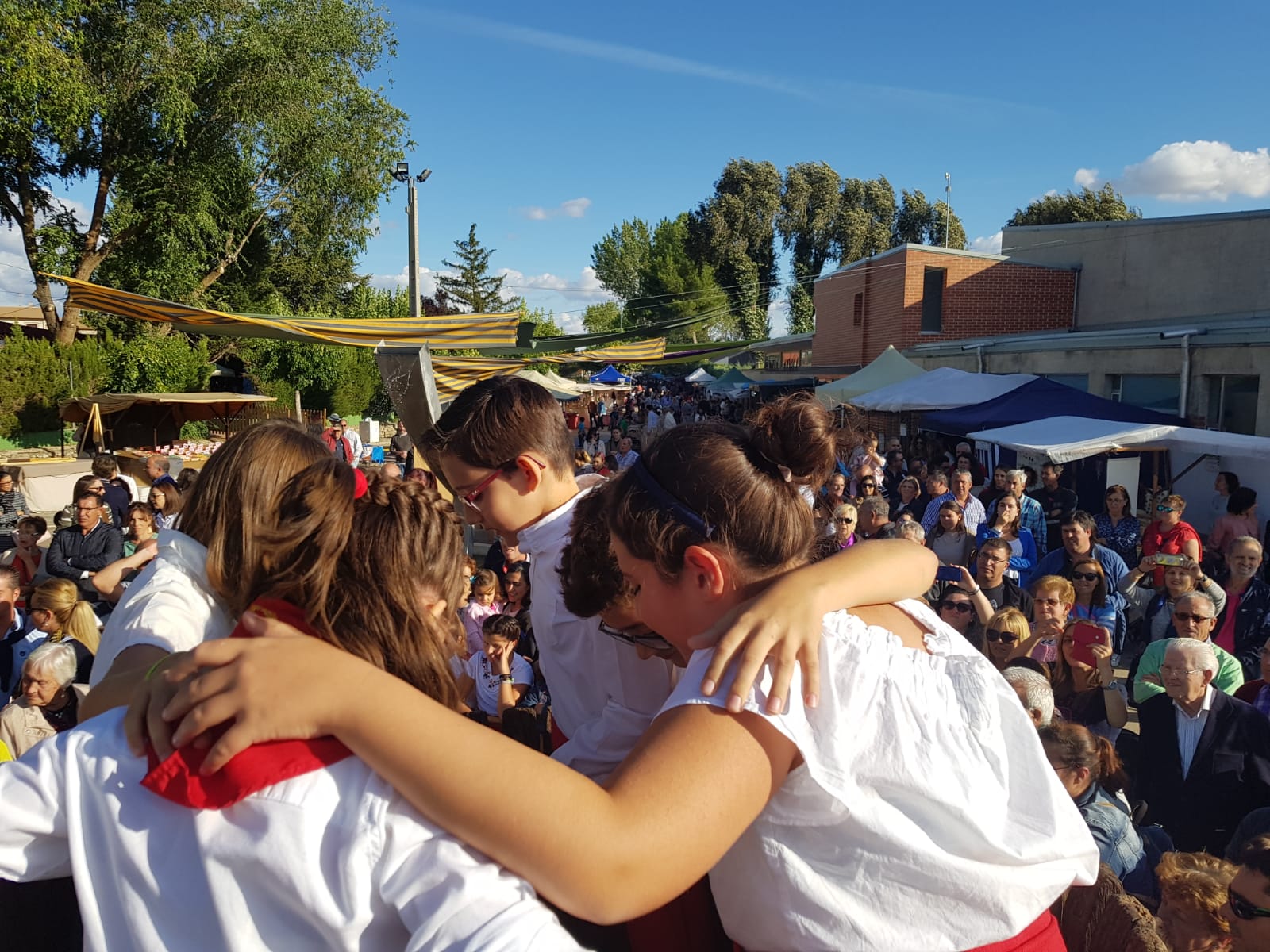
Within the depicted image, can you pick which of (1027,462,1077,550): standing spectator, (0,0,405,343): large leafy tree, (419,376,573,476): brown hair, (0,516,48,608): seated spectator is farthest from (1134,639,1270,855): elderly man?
(0,0,405,343): large leafy tree

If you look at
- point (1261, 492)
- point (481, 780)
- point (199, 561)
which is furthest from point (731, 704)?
point (1261, 492)

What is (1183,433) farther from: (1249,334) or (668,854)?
(668,854)

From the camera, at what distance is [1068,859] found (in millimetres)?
1154

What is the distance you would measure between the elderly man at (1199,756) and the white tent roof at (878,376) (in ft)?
40.5

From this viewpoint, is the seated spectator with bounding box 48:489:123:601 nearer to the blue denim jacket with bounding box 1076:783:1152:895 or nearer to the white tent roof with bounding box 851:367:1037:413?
the blue denim jacket with bounding box 1076:783:1152:895

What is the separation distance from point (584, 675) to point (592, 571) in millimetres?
362

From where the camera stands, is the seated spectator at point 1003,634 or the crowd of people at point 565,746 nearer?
the crowd of people at point 565,746

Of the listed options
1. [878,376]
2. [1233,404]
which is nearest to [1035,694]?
[1233,404]

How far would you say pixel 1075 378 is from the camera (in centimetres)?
1560

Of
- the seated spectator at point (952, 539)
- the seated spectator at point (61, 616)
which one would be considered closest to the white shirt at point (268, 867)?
the seated spectator at point (61, 616)

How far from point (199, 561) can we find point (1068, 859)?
1.57 meters

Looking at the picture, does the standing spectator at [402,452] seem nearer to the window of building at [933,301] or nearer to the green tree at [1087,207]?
the window of building at [933,301]

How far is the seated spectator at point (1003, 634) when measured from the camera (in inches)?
185

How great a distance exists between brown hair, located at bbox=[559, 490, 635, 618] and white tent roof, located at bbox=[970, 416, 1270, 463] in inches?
331
